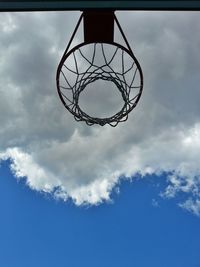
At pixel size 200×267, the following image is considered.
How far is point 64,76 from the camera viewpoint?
458cm

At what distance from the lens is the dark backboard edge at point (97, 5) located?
3797 mm

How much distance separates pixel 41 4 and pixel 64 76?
96 centimetres

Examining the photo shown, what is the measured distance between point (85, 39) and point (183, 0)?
3.67 feet

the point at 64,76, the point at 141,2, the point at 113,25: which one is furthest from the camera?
the point at 64,76

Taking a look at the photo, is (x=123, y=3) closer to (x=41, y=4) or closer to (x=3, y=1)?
(x=41, y=4)

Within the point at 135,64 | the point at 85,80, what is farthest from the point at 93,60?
the point at 135,64

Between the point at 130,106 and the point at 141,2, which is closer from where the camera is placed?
the point at 141,2

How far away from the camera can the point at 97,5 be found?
12.7 feet

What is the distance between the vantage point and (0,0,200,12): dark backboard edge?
3.80 meters

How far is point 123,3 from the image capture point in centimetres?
382

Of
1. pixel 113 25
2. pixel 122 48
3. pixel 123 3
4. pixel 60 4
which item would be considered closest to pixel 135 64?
pixel 122 48

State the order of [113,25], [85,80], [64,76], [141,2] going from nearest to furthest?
[141,2], [113,25], [64,76], [85,80]

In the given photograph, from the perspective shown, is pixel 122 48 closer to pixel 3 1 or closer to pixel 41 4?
pixel 41 4

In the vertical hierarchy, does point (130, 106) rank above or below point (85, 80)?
below
